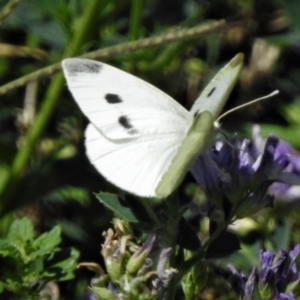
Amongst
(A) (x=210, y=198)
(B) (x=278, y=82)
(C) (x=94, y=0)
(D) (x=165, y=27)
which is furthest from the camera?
(B) (x=278, y=82)

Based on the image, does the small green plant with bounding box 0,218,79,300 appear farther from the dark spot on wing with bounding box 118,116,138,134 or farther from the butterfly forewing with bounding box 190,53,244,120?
the butterfly forewing with bounding box 190,53,244,120

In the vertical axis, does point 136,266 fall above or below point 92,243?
above

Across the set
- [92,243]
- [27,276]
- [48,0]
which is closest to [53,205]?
[92,243]

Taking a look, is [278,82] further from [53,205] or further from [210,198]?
[210,198]

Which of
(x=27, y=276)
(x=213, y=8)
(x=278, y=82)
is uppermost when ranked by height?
(x=27, y=276)

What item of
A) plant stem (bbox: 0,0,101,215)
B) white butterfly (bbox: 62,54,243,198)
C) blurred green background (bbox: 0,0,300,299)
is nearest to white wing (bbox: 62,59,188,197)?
white butterfly (bbox: 62,54,243,198)

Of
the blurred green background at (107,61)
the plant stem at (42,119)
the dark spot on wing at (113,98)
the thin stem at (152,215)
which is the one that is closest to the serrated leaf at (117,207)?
the thin stem at (152,215)
